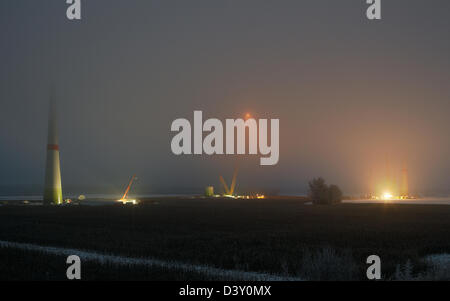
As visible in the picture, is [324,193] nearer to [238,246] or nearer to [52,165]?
[52,165]

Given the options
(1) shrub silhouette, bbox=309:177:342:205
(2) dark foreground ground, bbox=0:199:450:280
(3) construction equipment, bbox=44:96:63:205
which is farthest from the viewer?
(1) shrub silhouette, bbox=309:177:342:205

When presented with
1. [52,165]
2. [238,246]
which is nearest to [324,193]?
[52,165]

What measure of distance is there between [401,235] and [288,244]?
9503 millimetres

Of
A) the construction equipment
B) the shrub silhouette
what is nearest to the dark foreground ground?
the construction equipment

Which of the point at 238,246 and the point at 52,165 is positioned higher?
the point at 52,165

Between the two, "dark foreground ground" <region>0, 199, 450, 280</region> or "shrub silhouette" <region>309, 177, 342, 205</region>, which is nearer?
"dark foreground ground" <region>0, 199, 450, 280</region>

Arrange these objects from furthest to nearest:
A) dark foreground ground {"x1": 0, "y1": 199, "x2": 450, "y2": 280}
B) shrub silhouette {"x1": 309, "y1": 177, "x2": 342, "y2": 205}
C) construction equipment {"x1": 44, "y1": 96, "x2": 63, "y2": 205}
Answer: shrub silhouette {"x1": 309, "y1": 177, "x2": 342, "y2": 205} < construction equipment {"x1": 44, "y1": 96, "x2": 63, "y2": 205} < dark foreground ground {"x1": 0, "y1": 199, "x2": 450, "y2": 280}

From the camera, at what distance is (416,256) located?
905 inches

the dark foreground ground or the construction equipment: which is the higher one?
the construction equipment

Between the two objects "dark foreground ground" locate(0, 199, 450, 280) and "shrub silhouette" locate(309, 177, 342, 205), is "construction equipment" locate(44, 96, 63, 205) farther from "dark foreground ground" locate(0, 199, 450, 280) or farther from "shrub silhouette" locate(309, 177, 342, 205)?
"shrub silhouette" locate(309, 177, 342, 205)

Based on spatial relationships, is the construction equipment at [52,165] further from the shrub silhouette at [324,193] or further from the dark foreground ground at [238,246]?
the shrub silhouette at [324,193]
